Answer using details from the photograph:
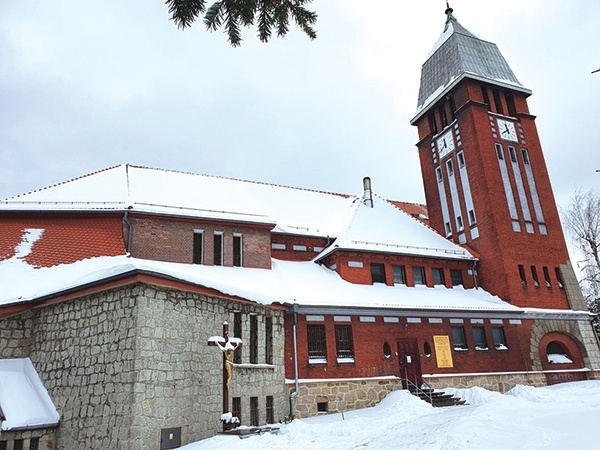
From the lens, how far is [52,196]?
844 inches

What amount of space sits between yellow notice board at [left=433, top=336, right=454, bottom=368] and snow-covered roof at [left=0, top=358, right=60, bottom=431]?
15.8 metres

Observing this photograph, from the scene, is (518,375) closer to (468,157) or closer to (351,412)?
(351,412)

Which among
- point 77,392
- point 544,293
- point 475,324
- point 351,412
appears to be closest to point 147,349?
point 77,392

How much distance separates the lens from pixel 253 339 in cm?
1734

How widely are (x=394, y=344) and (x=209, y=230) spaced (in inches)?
385

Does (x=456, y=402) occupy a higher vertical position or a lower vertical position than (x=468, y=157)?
lower

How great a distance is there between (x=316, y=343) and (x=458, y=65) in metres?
21.1

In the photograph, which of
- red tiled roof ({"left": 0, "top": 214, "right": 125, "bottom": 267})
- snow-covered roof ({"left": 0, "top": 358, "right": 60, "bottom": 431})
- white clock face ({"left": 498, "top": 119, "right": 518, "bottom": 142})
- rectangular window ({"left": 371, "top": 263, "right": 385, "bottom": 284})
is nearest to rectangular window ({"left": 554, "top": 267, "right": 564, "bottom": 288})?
white clock face ({"left": 498, "top": 119, "right": 518, "bottom": 142})

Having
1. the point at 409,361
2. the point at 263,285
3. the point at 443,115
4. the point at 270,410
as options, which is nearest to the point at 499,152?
the point at 443,115

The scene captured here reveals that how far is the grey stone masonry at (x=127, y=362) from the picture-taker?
41.4 feet

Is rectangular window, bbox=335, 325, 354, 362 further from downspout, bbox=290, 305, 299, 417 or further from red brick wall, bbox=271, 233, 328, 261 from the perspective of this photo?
red brick wall, bbox=271, 233, 328, 261

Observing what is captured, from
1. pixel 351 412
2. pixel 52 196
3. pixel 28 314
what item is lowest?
pixel 351 412

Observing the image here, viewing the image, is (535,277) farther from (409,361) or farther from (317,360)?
(317,360)

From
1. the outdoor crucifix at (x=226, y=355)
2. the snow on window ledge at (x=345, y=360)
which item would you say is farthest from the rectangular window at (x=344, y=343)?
the outdoor crucifix at (x=226, y=355)
